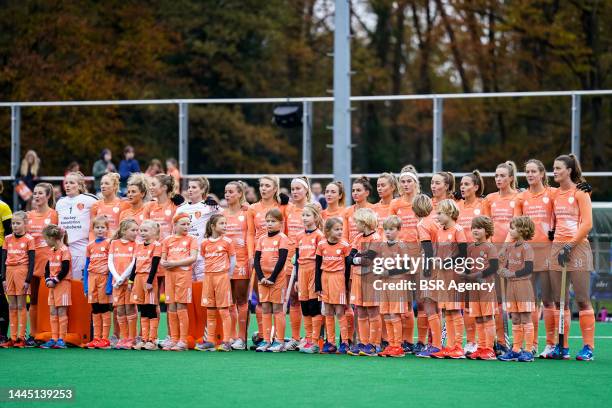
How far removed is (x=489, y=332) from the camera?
1232cm

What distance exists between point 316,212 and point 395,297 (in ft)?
4.51

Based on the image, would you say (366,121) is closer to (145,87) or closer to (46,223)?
(145,87)

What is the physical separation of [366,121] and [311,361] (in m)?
28.3

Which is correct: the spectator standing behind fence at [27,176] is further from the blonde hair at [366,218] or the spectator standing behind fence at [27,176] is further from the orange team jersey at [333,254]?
the blonde hair at [366,218]

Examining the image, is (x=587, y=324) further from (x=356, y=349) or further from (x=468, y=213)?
(x=356, y=349)

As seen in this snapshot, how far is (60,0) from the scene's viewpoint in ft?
110

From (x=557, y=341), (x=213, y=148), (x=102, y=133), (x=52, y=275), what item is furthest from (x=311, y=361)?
(x=213, y=148)

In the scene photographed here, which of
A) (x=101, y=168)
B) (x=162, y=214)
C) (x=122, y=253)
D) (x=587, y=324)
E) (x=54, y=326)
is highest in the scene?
(x=101, y=168)

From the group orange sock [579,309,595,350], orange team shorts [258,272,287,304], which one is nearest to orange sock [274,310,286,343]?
orange team shorts [258,272,287,304]

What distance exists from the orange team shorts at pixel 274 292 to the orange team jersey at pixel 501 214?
2.45 meters

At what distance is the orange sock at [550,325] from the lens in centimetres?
1244

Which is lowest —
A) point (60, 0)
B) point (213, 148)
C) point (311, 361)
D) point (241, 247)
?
point (311, 361)

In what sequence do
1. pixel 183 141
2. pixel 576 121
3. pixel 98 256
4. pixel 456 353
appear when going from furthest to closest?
1. pixel 183 141
2. pixel 576 121
3. pixel 98 256
4. pixel 456 353

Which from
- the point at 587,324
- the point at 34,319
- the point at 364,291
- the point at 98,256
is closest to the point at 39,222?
the point at 98,256
